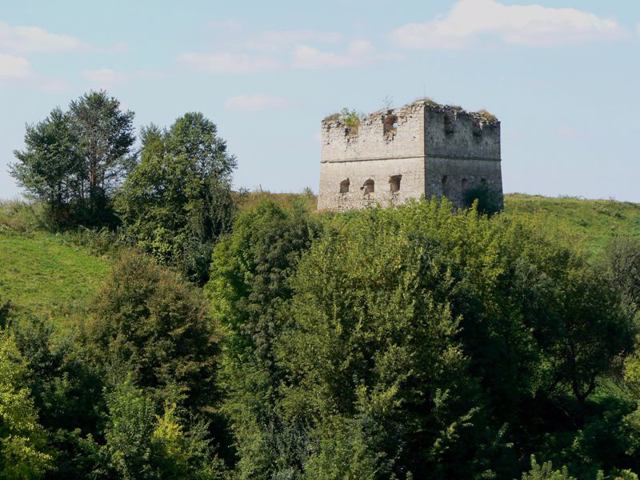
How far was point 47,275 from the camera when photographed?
3609 cm

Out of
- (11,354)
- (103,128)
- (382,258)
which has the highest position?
(103,128)

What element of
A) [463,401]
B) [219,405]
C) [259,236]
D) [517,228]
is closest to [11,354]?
[219,405]

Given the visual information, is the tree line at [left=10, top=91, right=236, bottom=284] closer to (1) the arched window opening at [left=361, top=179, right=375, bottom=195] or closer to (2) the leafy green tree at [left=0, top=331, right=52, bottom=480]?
(1) the arched window opening at [left=361, top=179, right=375, bottom=195]

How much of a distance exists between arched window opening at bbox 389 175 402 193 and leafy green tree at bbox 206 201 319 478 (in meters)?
6.46

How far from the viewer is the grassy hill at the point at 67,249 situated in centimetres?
3300

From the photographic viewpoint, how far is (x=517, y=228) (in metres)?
30.1

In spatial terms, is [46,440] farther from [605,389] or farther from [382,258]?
[605,389]

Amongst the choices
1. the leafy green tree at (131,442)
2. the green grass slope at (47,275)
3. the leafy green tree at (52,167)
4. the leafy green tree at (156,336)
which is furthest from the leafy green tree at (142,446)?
the leafy green tree at (52,167)

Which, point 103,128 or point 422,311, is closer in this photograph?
point 422,311

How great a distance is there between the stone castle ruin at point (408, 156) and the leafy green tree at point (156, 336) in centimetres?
1104

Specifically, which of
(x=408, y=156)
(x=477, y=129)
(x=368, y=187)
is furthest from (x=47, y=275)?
(x=477, y=129)

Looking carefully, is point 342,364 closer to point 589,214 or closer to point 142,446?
point 142,446

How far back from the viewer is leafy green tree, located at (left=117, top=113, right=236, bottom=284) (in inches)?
1516

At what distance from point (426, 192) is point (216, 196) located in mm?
9806
